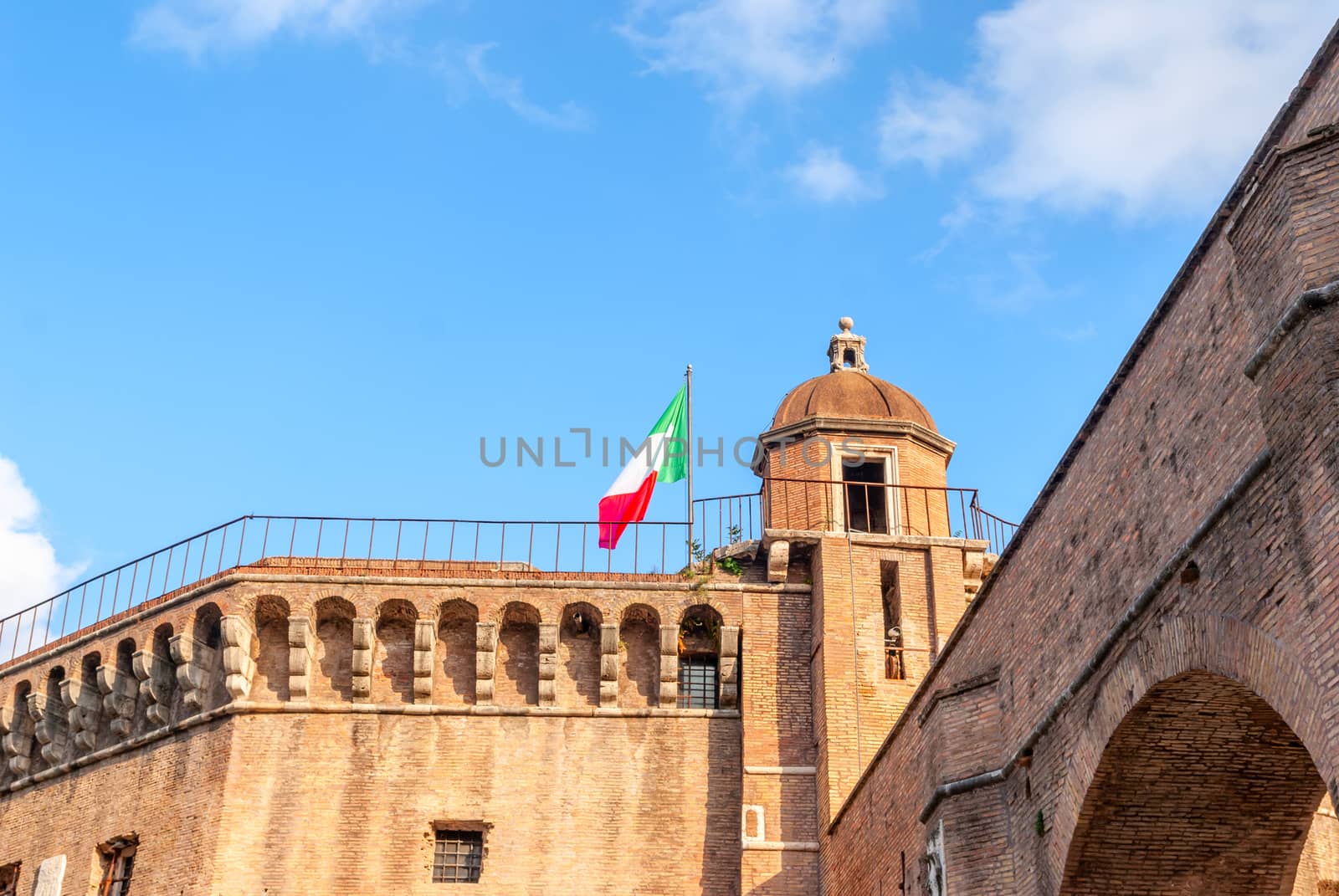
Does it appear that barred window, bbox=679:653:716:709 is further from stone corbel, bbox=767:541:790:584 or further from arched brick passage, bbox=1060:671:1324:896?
arched brick passage, bbox=1060:671:1324:896

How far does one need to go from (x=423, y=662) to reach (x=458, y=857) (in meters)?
2.31

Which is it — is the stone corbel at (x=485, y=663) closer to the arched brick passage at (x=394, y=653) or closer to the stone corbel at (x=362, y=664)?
the arched brick passage at (x=394, y=653)

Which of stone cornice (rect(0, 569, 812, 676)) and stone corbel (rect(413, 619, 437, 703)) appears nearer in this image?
stone corbel (rect(413, 619, 437, 703))

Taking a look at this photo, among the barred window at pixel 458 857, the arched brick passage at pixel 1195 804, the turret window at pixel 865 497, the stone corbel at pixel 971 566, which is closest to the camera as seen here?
the arched brick passage at pixel 1195 804

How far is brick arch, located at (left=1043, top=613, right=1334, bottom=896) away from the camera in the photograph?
9.12 metres

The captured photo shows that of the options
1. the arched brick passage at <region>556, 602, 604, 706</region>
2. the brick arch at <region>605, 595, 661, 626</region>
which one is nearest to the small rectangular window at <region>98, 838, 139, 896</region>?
the arched brick passage at <region>556, 602, 604, 706</region>

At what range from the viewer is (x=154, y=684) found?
65.4ft

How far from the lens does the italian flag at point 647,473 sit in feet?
67.5

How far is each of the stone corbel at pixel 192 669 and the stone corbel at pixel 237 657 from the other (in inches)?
14.1

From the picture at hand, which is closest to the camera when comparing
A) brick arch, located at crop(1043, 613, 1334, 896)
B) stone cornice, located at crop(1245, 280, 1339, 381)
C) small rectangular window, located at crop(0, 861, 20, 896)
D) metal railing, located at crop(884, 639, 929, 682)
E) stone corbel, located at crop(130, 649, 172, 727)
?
stone cornice, located at crop(1245, 280, 1339, 381)

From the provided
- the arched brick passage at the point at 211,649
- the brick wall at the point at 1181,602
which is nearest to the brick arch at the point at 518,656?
the arched brick passage at the point at 211,649

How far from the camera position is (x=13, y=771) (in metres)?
21.1

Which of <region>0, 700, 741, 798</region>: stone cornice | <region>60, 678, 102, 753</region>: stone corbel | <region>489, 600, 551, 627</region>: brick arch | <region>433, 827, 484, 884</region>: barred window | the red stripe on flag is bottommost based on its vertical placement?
<region>433, 827, 484, 884</region>: barred window

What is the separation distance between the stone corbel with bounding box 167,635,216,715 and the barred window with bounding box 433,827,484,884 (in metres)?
3.46
